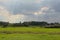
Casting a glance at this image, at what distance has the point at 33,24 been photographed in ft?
333

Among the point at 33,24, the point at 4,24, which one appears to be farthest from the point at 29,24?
the point at 4,24

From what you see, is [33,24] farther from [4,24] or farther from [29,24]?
[4,24]

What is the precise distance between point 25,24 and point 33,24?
6.38 meters

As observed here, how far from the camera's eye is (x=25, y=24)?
96875 mm

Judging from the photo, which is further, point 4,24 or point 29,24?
point 29,24

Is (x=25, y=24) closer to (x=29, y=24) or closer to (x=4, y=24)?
(x=29, y=24)

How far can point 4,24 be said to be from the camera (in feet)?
306

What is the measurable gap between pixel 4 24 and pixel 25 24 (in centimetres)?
1121

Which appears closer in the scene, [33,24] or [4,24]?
[4,24]

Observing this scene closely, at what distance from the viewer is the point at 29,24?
10075cm

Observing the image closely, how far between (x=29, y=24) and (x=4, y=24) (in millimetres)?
14777

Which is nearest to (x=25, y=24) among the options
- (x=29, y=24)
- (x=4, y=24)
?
(x=29, y=24)

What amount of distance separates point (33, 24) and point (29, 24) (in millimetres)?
2359
